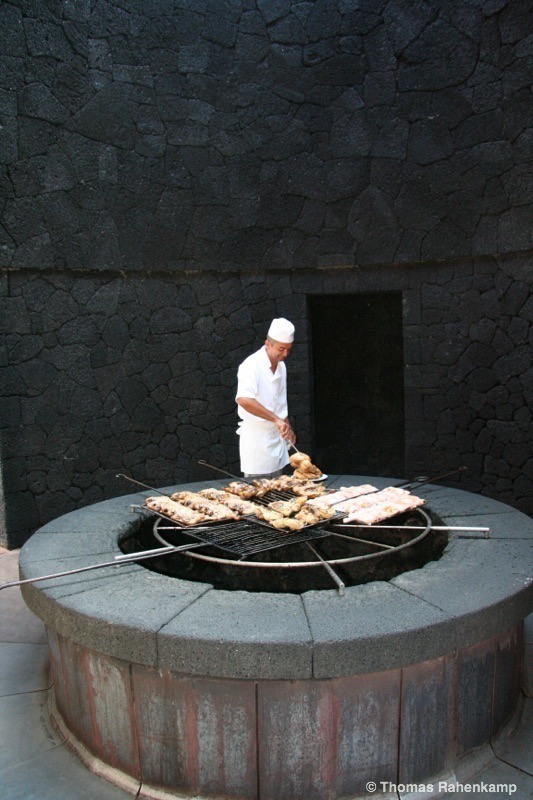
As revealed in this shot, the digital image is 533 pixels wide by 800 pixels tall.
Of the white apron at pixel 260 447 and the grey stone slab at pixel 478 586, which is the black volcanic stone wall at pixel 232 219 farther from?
the grey stone slab at pixel 478 586

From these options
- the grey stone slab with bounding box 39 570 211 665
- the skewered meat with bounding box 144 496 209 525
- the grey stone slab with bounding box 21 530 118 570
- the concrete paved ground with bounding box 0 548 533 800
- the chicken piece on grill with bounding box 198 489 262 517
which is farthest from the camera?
the chicken piece on grill with bounding box 198 489 262 517

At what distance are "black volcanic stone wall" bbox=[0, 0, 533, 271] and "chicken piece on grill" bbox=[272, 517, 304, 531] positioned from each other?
3.80 metres

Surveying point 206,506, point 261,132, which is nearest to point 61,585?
point 206,506

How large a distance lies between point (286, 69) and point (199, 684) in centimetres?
615

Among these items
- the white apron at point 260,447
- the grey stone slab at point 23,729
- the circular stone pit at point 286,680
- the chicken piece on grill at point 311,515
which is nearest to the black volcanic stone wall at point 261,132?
the white apron at point 260,447

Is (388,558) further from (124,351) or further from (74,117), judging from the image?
(74,117)

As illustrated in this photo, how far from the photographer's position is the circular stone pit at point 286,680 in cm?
233

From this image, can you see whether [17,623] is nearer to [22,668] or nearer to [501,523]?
[22,668]

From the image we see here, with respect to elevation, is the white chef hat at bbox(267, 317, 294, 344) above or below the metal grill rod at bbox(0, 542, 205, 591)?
above

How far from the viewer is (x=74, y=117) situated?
613 centimetres

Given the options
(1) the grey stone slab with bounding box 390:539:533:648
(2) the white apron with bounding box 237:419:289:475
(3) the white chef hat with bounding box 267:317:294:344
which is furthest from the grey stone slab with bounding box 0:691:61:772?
(3) the white chef hat with bounding box 267:317:294:344

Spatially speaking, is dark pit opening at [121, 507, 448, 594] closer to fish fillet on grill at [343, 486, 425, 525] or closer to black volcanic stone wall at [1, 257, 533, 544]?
fish fillet on grill at [343, 486, 425, 525]

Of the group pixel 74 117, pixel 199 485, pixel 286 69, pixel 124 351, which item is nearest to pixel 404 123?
pixel 286 69

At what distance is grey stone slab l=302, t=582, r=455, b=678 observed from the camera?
2.28 meters
